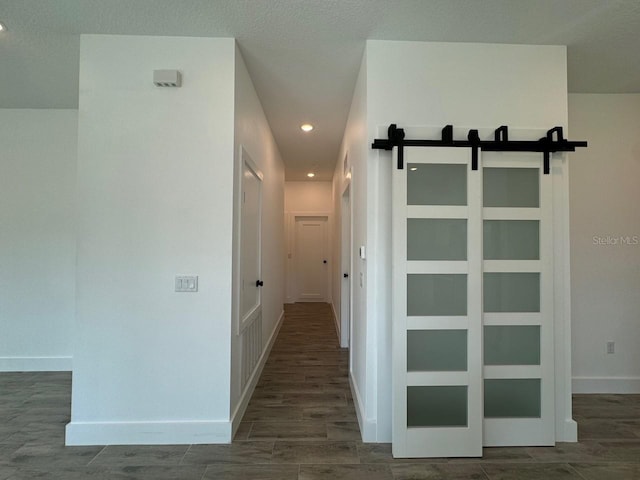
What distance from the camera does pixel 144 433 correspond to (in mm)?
2074

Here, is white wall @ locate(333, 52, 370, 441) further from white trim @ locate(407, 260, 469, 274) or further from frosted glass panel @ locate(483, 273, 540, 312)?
frosted glass panel @ locate(483, 273, 540, 312)

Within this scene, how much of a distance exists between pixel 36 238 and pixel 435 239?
159 inches

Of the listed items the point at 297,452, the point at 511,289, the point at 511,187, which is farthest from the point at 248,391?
the point at 511,187

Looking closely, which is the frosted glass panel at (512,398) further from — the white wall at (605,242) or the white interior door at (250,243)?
the white interior door at (250,243)

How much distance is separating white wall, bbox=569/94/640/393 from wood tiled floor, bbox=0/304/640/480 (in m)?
0.31

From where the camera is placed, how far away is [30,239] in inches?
129

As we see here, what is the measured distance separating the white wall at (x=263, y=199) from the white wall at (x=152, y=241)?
0.14 m

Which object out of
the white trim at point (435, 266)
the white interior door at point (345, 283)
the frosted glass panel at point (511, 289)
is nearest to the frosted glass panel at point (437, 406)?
the frosted glass panel at point (511, 289)

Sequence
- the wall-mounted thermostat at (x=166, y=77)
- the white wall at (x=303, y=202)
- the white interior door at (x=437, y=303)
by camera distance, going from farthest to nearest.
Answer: the white wall at (x=303, y=202)
the wall-mounted thermostat at (x=166, y=77)
the white interior door at (x=437, y=303)

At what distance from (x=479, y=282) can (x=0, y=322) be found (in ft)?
15.2

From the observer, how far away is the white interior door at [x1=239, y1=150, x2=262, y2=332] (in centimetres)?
251

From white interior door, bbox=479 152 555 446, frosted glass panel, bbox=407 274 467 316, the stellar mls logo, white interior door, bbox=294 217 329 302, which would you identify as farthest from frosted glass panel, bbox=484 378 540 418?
white interior door, bbox=294 217 329 302

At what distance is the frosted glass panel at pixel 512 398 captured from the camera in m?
2.13

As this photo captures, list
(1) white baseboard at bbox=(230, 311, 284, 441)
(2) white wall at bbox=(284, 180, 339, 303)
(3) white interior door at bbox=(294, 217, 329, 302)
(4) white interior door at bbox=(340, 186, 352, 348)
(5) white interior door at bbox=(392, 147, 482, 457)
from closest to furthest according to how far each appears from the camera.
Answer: (5) white interior door at bbox=(392, 147, 482, 457)
(1) white baseboard at bbox=(230, 311, 284, 441)
(4) white interior door at bbox=(340, 186, 352, 348)
(2) white wall at bbox=(284, 180, 339, 303)
(3) white interior door at bbox=(294, 217, 329, 302)
